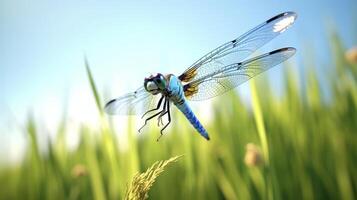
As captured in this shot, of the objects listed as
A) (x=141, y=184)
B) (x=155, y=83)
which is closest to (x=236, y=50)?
(x=155, y=83)

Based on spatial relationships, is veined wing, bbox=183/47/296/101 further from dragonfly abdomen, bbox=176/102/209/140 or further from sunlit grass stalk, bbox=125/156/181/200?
sunlit grass stalk, bbox=125/156/181/200

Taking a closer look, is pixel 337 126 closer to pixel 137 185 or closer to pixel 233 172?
pixel 233 172

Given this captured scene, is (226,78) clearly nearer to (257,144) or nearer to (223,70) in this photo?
(223,70)

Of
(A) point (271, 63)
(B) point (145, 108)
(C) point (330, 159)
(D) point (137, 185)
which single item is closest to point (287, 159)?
(C) point (330, 159)

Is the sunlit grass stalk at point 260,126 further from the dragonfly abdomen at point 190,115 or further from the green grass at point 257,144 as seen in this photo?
the green grass at point 257,144

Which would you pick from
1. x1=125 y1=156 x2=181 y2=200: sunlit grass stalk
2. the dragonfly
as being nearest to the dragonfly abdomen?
the dragonfly

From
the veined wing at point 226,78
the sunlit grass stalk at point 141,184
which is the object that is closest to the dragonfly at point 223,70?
the veined wing at point 226,78
